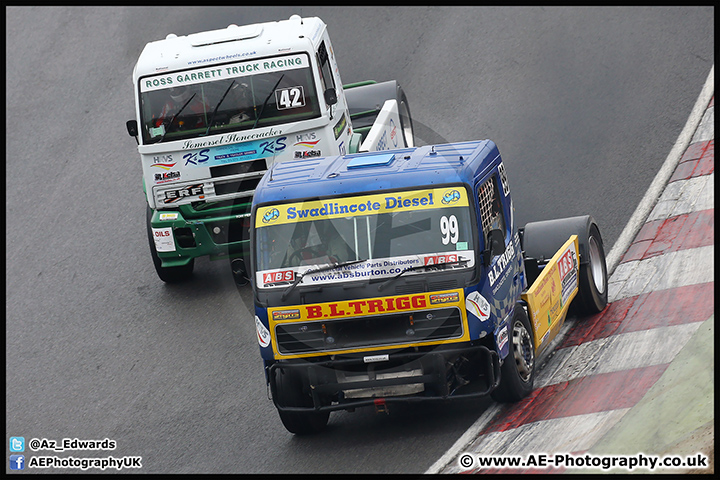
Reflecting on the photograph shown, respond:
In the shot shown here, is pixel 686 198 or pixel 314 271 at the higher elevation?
pixel 314 271

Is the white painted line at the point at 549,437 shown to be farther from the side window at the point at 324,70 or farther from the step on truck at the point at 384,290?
the side window at the point at 324,70

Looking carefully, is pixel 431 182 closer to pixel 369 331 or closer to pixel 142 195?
pixel 369 331

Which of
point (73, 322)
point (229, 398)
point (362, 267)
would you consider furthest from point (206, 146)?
point (362, 267)

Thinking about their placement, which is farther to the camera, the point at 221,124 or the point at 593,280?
the point at 221,124

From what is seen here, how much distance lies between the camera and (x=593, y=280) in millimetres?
10516

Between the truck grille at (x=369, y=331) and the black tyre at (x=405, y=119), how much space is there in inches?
283

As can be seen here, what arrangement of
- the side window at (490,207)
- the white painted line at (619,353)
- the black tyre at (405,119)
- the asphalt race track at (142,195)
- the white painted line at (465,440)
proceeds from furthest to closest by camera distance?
1. the black tyre at (405,119)
2. the asphalt race track at (142,195)
3. the white painted line at (619,353)
4. the side window at (490,207)
5. the white painted line at (465,440)

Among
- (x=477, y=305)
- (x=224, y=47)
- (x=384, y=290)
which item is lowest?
(x=477, y=305)

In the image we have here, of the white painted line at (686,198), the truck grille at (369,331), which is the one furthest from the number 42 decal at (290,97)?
the white painted line at (686,198)

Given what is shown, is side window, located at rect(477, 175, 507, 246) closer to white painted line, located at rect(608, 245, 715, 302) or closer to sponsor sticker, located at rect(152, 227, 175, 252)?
white painted line, located at rect(608, 245, 715, 302)

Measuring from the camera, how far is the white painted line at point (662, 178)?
12.0m

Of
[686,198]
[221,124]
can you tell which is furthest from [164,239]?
[686,198]

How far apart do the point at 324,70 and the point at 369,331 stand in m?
5.07

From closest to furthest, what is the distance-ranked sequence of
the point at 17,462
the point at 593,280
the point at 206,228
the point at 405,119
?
the point at 17,462, the point at 593,280, the point at 206,228, the point at 405,119
